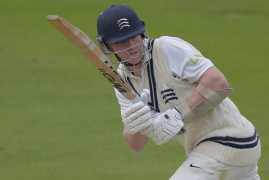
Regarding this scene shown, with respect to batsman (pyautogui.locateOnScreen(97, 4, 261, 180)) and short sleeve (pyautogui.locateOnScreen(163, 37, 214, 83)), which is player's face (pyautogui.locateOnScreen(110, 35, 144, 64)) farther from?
short sleeve (pyautogui.locateOnScreen(163, 37, 214, 83))

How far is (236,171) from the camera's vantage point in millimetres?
3146

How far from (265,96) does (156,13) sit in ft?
17.6

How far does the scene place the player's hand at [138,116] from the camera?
279 cm

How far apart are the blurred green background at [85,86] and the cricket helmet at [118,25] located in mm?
2588

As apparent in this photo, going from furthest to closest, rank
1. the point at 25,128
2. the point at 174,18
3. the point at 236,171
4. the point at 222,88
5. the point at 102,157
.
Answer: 1. the point at 174,18
2. the point at 25,128
3. the point at 102,157
4. the point at 236,171
5. the point at 222,88

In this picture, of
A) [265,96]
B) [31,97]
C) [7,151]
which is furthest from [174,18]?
[7,151]

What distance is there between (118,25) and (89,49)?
1.55 ft

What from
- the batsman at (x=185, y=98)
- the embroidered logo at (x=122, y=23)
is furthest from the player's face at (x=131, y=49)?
the embroidered logo at (x=122, y=23)

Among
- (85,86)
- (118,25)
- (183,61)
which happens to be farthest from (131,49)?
(85,86)

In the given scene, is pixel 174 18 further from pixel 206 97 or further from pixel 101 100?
pixel 206 97

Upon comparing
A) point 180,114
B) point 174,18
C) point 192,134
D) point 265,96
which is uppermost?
point 180,114

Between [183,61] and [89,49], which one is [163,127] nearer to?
[183,61]

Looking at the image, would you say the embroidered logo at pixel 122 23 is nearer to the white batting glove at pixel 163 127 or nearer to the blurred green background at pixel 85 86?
the white batting glove at pixel 163 127

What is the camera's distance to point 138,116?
281 cm
